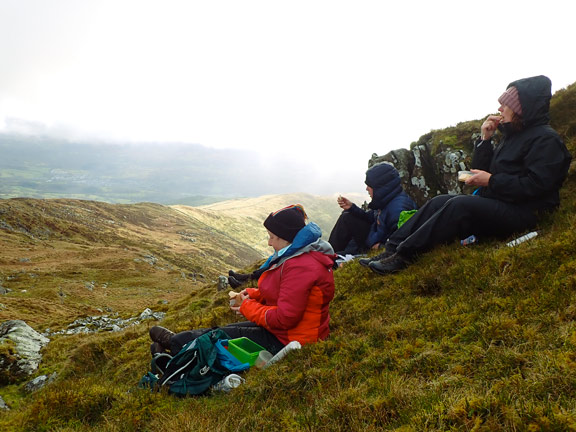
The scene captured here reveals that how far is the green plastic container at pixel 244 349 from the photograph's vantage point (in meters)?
5.43

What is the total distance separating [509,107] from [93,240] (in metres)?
89.0

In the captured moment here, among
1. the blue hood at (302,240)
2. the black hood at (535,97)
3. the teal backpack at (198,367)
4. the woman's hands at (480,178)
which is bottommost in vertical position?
the teal backpack at (198,367)

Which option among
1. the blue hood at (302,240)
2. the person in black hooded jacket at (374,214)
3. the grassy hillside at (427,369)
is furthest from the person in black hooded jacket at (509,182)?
the blue hood at (302,240)

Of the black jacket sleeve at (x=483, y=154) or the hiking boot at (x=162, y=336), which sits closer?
the hiking boot at (x=162, y=336)

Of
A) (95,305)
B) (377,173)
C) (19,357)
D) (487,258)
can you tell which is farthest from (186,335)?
(95,305)

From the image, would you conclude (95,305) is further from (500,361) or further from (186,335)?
(500,361)

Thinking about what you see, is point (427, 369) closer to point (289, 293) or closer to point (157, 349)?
point (289, 293)

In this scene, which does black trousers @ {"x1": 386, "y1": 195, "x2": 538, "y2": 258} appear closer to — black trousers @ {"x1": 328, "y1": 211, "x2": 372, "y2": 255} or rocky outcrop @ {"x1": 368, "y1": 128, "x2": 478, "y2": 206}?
black trousers @ {"x1": 328, "y1": 211, "x2": 372, "y2": 255}

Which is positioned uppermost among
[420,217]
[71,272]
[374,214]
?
[420,217]

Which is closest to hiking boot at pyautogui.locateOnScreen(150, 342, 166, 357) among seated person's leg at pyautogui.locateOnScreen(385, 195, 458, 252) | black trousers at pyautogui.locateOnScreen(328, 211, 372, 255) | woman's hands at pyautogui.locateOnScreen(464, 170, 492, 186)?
seated person's leg at pyautogui.locateOnScreen(385, 195, 458, 252)

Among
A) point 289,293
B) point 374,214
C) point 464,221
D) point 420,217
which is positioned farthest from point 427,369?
point 374,214

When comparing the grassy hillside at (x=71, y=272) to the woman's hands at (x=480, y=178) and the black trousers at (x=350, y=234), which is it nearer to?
the black trousers at (x=350, y=234)

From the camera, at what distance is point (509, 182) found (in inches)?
256

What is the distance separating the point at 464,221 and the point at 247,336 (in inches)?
192
